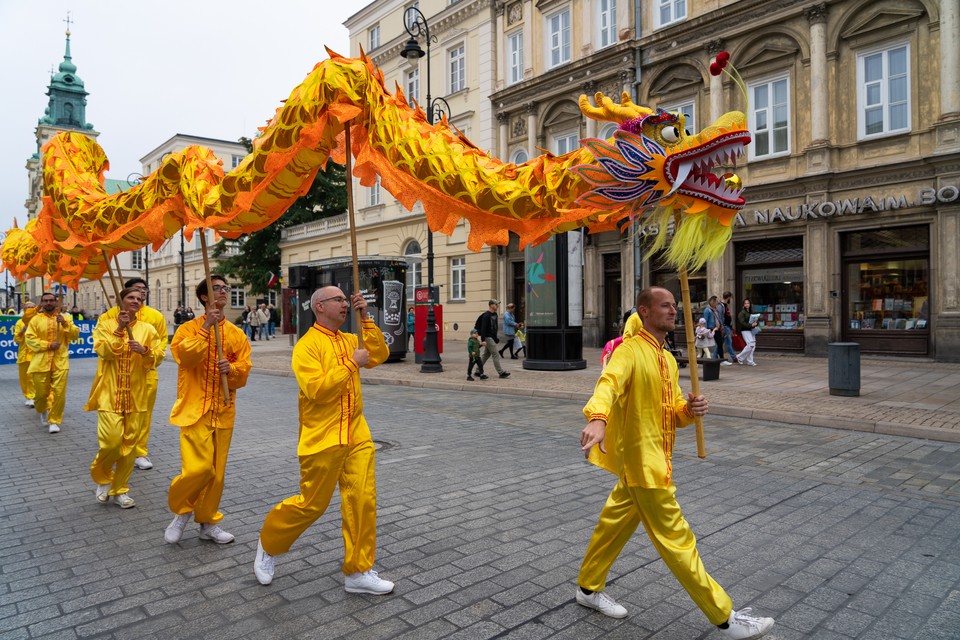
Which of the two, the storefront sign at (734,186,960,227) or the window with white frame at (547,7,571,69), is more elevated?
the window with white frame at (547,7,571,69)

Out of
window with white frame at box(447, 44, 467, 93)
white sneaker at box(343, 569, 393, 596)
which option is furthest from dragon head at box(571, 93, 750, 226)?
window with white frame at box(447, 44, 467, 93)

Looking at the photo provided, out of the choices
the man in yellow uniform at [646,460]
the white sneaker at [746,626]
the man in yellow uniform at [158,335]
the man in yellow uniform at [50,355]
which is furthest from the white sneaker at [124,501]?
the white sneaker at [746,626]

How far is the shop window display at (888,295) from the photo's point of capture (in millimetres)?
16422

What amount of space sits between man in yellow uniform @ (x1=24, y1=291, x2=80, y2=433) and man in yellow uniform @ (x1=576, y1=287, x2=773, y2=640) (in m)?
8.53

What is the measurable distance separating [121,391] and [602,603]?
4.56 metres

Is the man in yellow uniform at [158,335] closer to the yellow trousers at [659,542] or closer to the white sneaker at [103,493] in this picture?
the white sneaker at [103,493]

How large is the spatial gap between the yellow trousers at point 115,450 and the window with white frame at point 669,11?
20336mm

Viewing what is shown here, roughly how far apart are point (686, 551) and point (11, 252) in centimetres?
891

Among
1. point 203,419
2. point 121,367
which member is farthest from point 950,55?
point 121,367

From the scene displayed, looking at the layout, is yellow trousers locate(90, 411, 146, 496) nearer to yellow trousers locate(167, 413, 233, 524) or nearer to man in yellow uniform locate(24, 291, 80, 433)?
yellow trousers locate(167, 413, 233, 524)

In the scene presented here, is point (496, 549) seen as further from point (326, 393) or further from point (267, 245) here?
point (267, 245)

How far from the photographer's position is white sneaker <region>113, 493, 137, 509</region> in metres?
5.56

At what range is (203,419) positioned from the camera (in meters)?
4.71

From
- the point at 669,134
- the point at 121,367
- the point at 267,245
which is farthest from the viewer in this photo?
the point at 267,245
